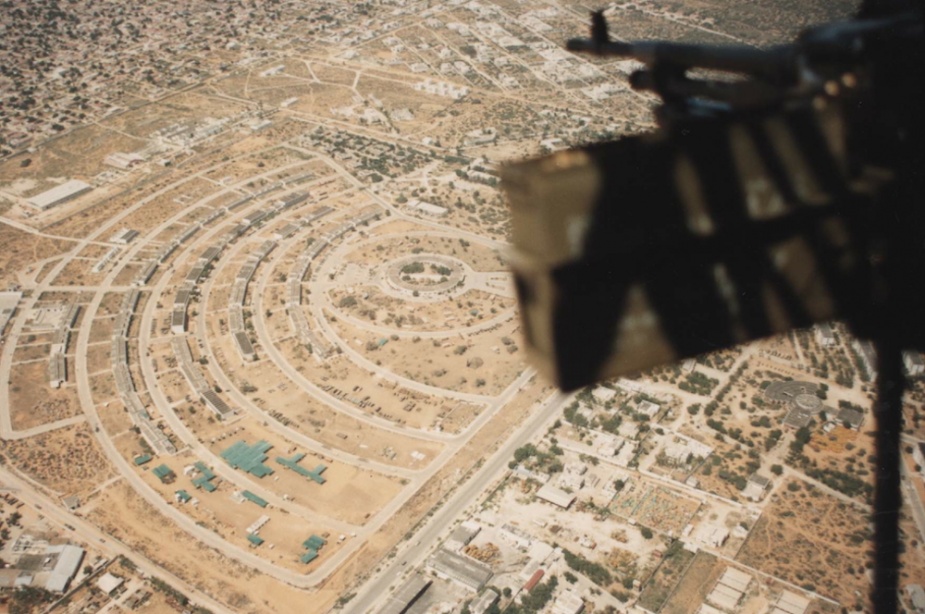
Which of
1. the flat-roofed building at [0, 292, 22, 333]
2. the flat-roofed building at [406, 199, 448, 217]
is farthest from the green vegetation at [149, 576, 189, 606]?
the flat-roofed building at [406, 199, 448, 217]

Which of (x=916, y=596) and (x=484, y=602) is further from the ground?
(x=916, y=596)

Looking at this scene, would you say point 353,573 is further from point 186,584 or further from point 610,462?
point 610,462

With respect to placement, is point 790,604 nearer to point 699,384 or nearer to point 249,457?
point 699,384

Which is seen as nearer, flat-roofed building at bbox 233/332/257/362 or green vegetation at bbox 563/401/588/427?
green vegetation at bbox 563/401/588/427

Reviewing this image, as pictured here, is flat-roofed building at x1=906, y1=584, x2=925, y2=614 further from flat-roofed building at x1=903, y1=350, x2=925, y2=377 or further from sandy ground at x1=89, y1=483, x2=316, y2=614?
sandy ground at x1=89, y1=483, x2=316, y2=614

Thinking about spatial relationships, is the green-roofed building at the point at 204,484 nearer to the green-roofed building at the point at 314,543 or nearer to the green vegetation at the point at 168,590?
the green vegetation at the point at 168,590

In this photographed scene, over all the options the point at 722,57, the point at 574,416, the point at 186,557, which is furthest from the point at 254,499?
the point at 722,57
